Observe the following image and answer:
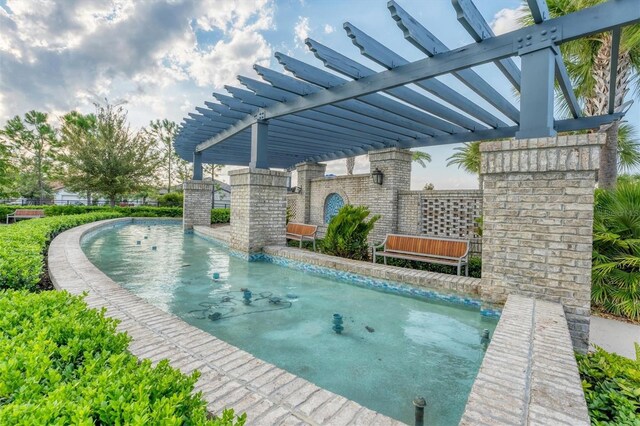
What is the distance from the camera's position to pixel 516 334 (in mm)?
2492

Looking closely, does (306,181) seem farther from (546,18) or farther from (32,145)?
(32,145)

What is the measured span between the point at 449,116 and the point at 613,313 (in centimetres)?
444

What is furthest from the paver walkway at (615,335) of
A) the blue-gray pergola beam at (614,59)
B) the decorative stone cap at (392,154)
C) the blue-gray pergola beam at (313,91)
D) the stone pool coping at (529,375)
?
the decorative stone cap at (392,154)

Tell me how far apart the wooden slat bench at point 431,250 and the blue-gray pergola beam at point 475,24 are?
3.04 m

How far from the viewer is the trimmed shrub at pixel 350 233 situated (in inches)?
280

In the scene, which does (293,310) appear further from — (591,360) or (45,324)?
(591,360)

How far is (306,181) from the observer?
13055mm

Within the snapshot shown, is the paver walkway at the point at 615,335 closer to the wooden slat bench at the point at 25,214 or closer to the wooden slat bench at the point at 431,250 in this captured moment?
the wooden slat bench at the point at 431,250

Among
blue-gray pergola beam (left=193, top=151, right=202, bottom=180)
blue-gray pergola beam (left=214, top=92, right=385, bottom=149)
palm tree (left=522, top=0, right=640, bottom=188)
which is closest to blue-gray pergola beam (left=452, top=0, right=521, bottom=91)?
palm tree (left=522, top=0, right=640, bottom=188)

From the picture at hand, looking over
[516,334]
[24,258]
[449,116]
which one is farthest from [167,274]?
[449,116]

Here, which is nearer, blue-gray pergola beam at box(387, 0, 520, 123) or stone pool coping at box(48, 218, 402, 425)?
stone pool coping at box(48, 218, 402, 425)

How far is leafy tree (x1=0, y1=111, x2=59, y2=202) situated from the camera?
26625 mm

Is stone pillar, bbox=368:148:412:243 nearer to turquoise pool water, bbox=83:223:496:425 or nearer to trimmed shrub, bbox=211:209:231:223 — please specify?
turquoise pool water, bbox=83:223:496:425

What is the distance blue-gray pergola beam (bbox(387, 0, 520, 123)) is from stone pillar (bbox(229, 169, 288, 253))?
481 cm
